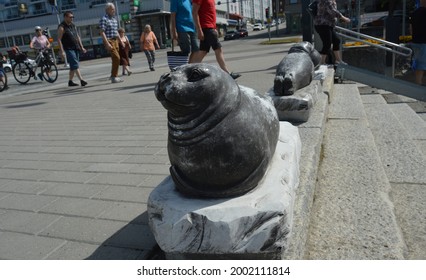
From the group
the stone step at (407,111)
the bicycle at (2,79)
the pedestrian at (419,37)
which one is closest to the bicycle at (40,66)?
the bicycle at (2,79)

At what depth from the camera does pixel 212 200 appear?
6.27 ft

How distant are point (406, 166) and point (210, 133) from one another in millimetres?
2234

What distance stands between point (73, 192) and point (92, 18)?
51701 mm

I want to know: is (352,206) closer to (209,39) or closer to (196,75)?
(196,75)

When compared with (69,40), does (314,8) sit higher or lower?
higher

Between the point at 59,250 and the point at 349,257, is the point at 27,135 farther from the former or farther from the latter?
the point at 349,257

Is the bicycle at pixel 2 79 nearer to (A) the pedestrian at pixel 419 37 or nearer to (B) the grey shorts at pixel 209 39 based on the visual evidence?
(B) the grey shorts at pixel 209 39

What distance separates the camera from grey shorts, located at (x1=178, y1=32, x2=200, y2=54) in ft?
21.9

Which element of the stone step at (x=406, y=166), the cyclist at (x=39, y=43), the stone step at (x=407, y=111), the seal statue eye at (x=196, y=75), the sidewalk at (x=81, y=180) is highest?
the cyclist at (x=39, y=43)

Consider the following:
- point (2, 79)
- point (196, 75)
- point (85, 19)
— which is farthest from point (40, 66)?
point (85, 19)

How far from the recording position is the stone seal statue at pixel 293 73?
378cm

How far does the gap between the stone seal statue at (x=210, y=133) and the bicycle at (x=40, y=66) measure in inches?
495

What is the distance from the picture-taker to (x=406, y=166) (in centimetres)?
321

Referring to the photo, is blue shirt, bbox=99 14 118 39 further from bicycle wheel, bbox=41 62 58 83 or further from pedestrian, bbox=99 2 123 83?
bicycle wheel, bbox=41 62 58 83
